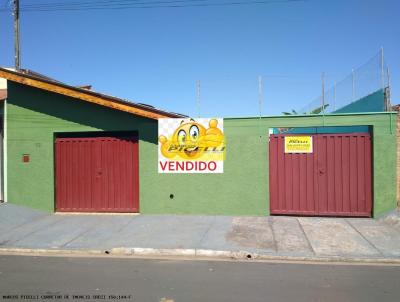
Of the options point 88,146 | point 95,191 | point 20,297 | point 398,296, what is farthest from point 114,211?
point 398,296

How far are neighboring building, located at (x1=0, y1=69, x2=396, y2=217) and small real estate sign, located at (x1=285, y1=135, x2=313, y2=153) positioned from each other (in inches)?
5.8

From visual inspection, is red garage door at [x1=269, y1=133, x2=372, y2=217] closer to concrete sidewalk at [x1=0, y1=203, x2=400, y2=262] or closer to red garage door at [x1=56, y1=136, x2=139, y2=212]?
concrete sidewalk at [x1=0, y1=203, x2=400, y2=262]

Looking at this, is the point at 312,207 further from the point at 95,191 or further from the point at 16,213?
the point at 16,213

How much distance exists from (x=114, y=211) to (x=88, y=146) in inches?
84.1

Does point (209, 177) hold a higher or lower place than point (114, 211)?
higher

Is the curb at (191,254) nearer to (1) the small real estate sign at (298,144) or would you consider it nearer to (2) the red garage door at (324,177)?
(2) the red garage door at (324,177)

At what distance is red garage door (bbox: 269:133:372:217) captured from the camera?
424 inches

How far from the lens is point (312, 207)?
1101 cm

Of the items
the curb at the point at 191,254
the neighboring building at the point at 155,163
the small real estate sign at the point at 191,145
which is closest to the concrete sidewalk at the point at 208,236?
the curb at the point at 191,254

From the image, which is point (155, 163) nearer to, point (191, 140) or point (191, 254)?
point (191, 140)

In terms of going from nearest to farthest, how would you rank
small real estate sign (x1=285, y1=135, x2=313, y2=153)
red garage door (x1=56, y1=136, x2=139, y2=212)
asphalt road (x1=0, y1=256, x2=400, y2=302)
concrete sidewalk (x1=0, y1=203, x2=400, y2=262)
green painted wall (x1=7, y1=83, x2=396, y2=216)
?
asphalt road (x1=0, y1=256, x2=400, y2=302) < concrete sidewalk (x1=0, y1=203, x2=400, y2=262) < green painted wall (x1=7, y1=83, x2=396, y2=216) < small real estate sign (x1=285, y1=135, x2=313, y2=153) < red garage door (x1=56, y1=136, x2=139, y2=212)

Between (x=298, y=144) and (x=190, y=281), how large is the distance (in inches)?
237

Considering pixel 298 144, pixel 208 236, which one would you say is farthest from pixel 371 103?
pixel 208 236

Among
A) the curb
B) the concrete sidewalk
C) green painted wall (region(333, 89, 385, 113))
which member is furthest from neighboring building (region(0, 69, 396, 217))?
the curb
